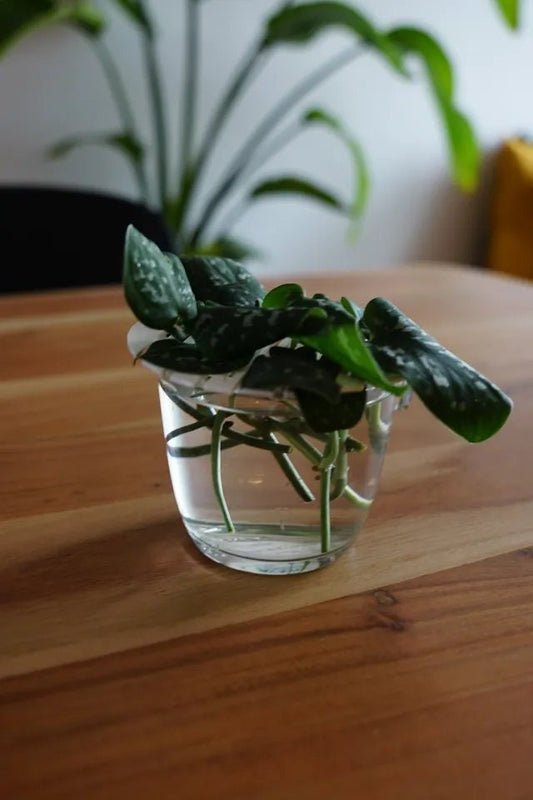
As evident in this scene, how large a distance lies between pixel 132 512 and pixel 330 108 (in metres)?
1.71

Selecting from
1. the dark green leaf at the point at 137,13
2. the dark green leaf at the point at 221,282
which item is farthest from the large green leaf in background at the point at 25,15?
the dark green leaf at the point at 221,282

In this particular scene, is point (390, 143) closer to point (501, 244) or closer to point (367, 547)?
point (501, 244)

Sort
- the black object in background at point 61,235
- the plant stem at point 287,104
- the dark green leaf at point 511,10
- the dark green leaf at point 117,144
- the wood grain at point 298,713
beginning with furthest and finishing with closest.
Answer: the plant stem at point 287,104 → the dark green leaf at point 117,144 → the dark green leaf at point 511,10 → the black object in background at point 61,235 → the wood grain at point 298,713

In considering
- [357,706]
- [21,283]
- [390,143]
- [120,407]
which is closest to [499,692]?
[357,706]

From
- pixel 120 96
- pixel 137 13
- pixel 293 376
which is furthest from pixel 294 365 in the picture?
pixel 120 96

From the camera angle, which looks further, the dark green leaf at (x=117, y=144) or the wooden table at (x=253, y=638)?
the dark green leaf at (x=117, y=144)

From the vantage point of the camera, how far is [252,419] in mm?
401

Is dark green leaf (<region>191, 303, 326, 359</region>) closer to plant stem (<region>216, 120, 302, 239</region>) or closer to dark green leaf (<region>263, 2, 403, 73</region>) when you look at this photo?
dark green leaf (<region>263, 2, 403, 73</region>)

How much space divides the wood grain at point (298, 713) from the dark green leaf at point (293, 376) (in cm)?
13

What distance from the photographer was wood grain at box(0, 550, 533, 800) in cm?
31

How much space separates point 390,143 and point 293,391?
1930 millimetres

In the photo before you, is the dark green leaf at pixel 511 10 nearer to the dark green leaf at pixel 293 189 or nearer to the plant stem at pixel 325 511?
the dark green leaf at pixel 293 189

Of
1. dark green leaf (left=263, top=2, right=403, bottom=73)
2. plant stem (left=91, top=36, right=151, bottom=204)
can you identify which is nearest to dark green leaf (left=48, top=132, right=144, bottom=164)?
plant stem (left=91, top=36, right=151, bottom=204)

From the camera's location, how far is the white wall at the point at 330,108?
1688 mm
